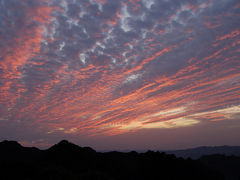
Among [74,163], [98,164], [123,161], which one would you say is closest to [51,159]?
[74,163]

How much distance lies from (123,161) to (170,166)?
15.5 meters

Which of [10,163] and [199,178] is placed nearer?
[10,163]

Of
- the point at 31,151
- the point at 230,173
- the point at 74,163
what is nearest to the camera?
the point at 74,163

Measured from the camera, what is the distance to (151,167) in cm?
5312

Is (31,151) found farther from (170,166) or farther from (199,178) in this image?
(199,178)

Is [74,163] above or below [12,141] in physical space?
below

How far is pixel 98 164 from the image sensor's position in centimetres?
5284

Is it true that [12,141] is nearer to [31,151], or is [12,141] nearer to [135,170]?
[31,151]

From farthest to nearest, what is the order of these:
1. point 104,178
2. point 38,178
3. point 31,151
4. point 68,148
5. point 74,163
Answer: point 31,151, point 68,148, point 74,163, point 104,178, point 38,178

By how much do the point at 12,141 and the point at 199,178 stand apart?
69.2 m

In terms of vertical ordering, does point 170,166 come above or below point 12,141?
below

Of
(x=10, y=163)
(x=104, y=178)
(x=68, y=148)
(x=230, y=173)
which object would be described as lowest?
(x=230, y=173)

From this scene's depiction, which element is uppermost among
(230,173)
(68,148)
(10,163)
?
(68,148)

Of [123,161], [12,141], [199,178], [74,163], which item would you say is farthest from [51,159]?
[199,178]
